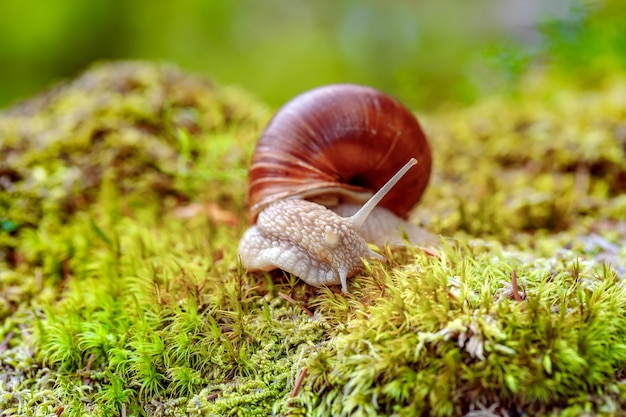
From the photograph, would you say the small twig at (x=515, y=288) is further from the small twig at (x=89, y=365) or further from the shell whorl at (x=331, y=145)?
the small twig at (x=89, y=365)

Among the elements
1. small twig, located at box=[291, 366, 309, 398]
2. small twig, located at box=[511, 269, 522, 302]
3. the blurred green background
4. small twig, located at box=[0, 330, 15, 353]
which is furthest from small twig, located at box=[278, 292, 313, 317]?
the blurred green background

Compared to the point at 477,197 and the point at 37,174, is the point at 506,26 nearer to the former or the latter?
the point at 477,197

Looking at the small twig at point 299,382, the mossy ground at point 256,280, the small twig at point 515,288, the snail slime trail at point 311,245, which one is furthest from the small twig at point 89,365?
the small twig at point 515,288

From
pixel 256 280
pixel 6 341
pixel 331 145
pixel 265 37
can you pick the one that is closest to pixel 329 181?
pixel 331 145

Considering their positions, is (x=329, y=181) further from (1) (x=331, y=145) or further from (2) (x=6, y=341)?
(2) (x=6, y=341)

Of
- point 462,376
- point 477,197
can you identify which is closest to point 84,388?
point 462,376

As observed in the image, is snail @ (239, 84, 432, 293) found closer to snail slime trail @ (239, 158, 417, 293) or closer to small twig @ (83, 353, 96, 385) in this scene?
snail slime trail @ (239, 158, 417, 293)
